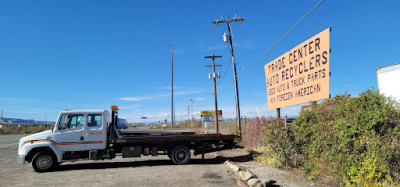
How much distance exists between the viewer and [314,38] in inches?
411

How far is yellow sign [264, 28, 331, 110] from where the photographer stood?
988 centimetres

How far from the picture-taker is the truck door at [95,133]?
34.0 feet

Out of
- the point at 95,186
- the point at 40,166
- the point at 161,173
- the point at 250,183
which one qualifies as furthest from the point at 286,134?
the point at 40,166

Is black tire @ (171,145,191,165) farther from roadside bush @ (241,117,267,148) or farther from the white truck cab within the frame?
roadside bush @ (241,117,267,148)

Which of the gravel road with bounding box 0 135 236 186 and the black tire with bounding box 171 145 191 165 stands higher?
the black tire with bounding box 171 145 191 165

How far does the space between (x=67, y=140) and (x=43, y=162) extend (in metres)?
1.10

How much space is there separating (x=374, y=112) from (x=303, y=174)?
3.26 meters

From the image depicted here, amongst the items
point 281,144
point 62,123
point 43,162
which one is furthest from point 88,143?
point 281,144

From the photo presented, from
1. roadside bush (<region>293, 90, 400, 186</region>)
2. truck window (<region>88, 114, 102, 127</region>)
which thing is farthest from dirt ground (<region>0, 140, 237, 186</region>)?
roadside bush (<region>293, 90, 400, 186</region>)

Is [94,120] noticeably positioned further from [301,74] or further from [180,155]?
[301,74]

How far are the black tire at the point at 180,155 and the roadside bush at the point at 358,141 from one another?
217 inches

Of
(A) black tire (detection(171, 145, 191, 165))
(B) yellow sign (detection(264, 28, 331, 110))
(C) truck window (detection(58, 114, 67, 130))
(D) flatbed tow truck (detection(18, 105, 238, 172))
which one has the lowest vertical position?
(A) black tire (detection(171, 145, 191, 165))

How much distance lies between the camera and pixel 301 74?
37.6ft

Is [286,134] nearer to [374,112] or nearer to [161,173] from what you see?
[374,112]
